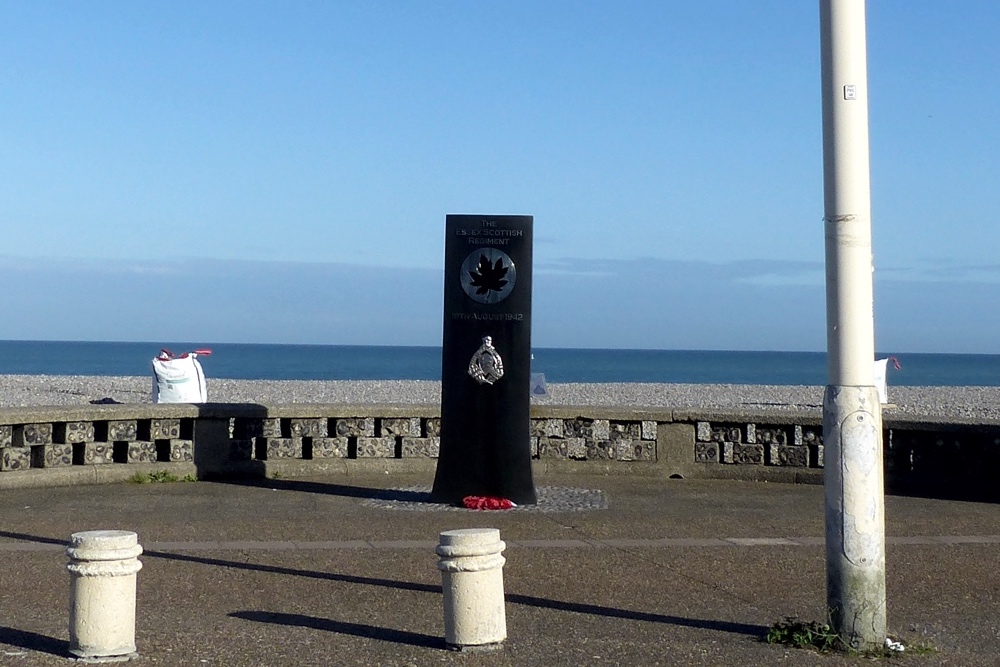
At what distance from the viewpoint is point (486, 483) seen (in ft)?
37.0

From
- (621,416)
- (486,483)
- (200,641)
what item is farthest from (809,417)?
(200,641)

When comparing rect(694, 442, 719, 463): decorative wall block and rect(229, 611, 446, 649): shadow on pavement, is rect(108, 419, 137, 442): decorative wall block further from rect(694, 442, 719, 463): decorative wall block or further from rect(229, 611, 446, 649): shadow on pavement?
rect(229, 611, 446, 649): shadow on pavement

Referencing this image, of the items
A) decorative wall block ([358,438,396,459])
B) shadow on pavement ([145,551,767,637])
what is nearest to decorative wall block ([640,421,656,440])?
decorative wall block ([358,438,396,459])

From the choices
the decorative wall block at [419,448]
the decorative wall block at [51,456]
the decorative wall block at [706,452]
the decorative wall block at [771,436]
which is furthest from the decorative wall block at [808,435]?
the decorative wall block at [51,456]

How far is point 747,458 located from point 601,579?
5.79 meters

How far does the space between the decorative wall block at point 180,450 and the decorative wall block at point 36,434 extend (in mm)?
1209

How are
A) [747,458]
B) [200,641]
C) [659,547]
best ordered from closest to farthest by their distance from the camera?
[200,641], [659,547], [747,458]

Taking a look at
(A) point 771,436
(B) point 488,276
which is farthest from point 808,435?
(B) point 488,276

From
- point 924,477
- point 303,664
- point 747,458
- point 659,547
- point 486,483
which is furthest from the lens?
point 747,458

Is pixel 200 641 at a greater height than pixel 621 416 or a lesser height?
lesser

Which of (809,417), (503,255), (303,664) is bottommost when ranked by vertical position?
(303,664)

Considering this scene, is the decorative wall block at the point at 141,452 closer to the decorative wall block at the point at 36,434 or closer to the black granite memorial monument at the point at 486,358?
the decorative wall block at the point at 36,434

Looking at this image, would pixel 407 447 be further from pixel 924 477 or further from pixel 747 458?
pixel 924 477

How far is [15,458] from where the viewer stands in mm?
11789
